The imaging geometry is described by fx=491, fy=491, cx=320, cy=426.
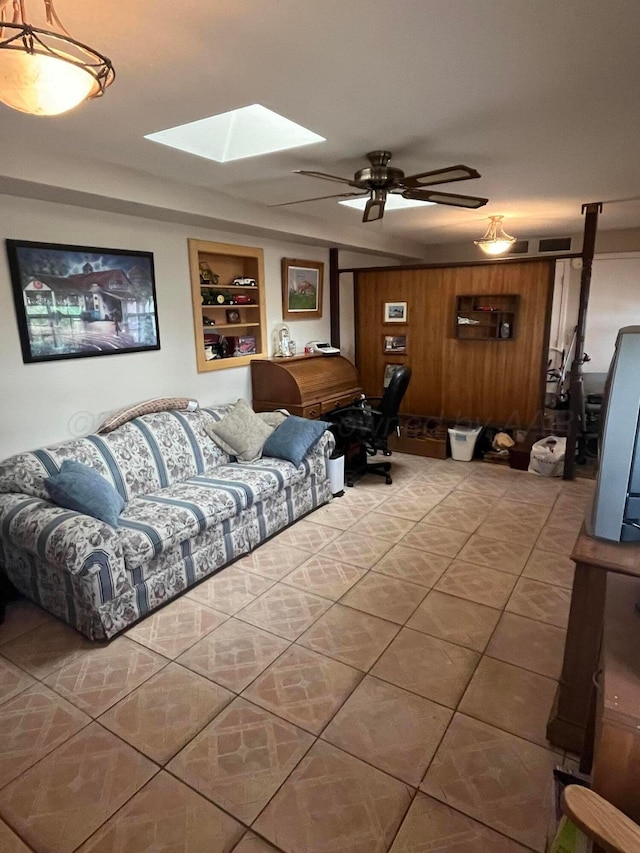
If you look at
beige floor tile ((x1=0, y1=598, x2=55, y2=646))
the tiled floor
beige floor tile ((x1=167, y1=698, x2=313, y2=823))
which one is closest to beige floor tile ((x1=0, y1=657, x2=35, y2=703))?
the tiled floor

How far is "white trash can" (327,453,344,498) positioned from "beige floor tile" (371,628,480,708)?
6.05ft

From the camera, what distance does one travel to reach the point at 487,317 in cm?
512

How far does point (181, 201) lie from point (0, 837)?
327 centimetres

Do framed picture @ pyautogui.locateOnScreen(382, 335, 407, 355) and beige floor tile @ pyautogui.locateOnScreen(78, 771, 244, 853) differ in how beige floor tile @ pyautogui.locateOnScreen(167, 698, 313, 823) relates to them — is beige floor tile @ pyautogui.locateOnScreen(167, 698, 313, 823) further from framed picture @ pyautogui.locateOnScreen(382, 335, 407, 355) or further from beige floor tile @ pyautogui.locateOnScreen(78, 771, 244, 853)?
framed picture @ pyautogui.locateOnScreen(382, 335, 407, 355)

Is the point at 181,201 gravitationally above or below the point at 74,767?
above

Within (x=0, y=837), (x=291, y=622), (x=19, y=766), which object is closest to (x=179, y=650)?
(x=291, y=622)

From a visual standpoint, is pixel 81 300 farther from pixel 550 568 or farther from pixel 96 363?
pixel 550 568

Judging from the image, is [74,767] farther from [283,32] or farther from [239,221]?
[239,221]

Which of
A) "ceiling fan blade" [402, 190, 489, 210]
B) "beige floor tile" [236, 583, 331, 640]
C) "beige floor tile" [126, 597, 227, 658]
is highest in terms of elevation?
"ceiling fan blade" [402, 190, 489, 210]

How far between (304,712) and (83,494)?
5.06ft

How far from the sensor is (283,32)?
1481 mm

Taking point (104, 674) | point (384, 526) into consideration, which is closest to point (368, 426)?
point (384, 526)

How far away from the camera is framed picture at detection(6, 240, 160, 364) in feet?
9.20

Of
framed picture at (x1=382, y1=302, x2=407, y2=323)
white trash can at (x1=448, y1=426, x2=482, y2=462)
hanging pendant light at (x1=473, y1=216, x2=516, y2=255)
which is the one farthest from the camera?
framed picture at (x1=382, y1=302, x2=407, y2=323)
